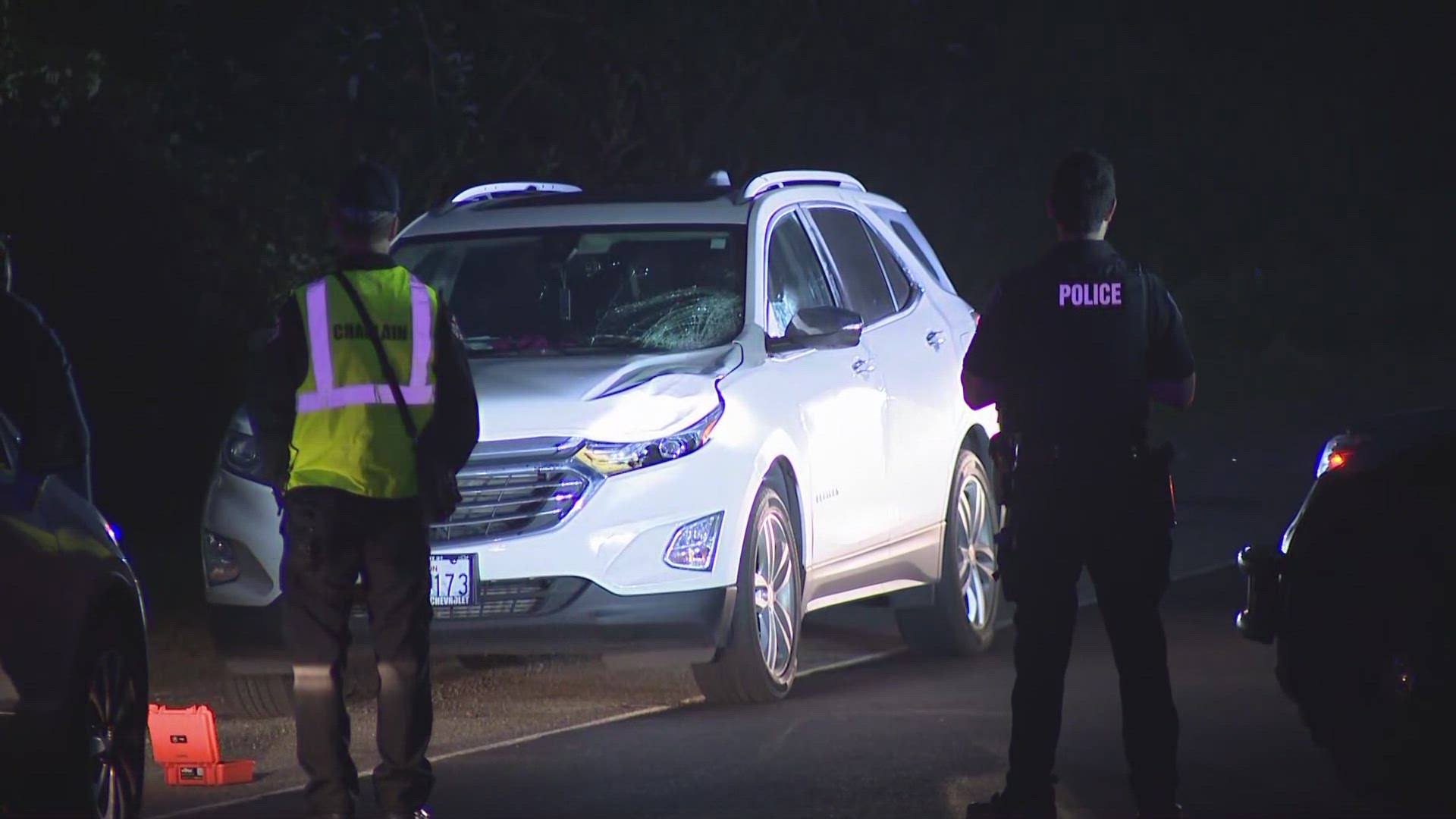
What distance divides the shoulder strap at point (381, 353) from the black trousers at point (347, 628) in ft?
0.67

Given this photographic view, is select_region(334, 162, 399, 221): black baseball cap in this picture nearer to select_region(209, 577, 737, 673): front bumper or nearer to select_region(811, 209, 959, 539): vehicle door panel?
select_region(209, 577, 737, 673): front bumper

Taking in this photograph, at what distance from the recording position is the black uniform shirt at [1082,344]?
6.61 meters

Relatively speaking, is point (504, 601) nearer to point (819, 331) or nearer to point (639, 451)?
point (639, 451)

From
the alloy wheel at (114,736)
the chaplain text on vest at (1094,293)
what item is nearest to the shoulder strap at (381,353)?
the alloy wheel at (114,736)

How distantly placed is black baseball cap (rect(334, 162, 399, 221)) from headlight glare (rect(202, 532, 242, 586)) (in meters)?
2.53

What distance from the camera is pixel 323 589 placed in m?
6.74

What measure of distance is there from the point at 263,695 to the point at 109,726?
273cm

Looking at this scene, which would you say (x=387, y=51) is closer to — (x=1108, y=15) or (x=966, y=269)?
(x=966, y=269)

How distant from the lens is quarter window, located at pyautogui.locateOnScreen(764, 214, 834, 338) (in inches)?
396

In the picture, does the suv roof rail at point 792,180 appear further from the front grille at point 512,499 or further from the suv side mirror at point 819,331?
the front grille at point 512,499

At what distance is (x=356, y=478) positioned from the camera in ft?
22.0

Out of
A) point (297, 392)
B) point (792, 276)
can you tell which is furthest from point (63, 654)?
point (792, 276)

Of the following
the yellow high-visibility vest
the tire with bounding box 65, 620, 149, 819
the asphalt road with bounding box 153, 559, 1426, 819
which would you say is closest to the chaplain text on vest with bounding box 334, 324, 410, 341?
the yellow high-visibility vest

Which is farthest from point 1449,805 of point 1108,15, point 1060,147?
point 1108,15
